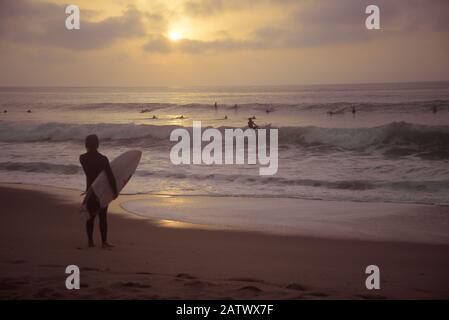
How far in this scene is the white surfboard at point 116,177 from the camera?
6863 millimetres

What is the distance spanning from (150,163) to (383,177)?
7.68m

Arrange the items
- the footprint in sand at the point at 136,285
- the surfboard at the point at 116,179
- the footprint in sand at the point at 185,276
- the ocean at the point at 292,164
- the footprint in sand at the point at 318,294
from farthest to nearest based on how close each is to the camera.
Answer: the ocean at the point at 292,164
the surfboard at the point at 116,179
the footprint in sand at the point at 185,276
the footprint in sand at the point at 136,285
the footprint in sand at the point at 318,294

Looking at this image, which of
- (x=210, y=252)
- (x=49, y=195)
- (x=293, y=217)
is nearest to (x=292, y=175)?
(x=293, y=217)

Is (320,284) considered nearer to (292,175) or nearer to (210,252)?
(210,252)

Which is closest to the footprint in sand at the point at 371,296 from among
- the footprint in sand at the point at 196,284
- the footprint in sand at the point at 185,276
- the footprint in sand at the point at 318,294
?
the footprint in sand at the point at 318,294

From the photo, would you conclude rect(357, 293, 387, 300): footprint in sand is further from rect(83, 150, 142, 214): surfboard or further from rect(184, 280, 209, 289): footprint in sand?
rect(83, 150, 142, 214): surfboard

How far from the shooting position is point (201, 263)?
6.30m

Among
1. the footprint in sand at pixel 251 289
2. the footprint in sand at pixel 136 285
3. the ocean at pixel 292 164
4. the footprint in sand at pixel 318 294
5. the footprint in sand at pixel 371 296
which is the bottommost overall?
the footprint in sand at pixel 371 296

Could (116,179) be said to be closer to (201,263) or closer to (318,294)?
(201,263)

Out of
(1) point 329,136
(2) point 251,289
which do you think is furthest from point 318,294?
(1) point 329,136

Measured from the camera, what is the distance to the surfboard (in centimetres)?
684

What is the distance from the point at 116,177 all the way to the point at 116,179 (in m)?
0.04

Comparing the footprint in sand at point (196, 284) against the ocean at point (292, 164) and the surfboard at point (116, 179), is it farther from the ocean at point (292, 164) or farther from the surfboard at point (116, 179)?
the ocean at point (292, 164)

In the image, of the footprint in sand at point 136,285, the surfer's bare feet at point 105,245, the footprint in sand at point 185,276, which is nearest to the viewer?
the footprint in sand at point 136,285
